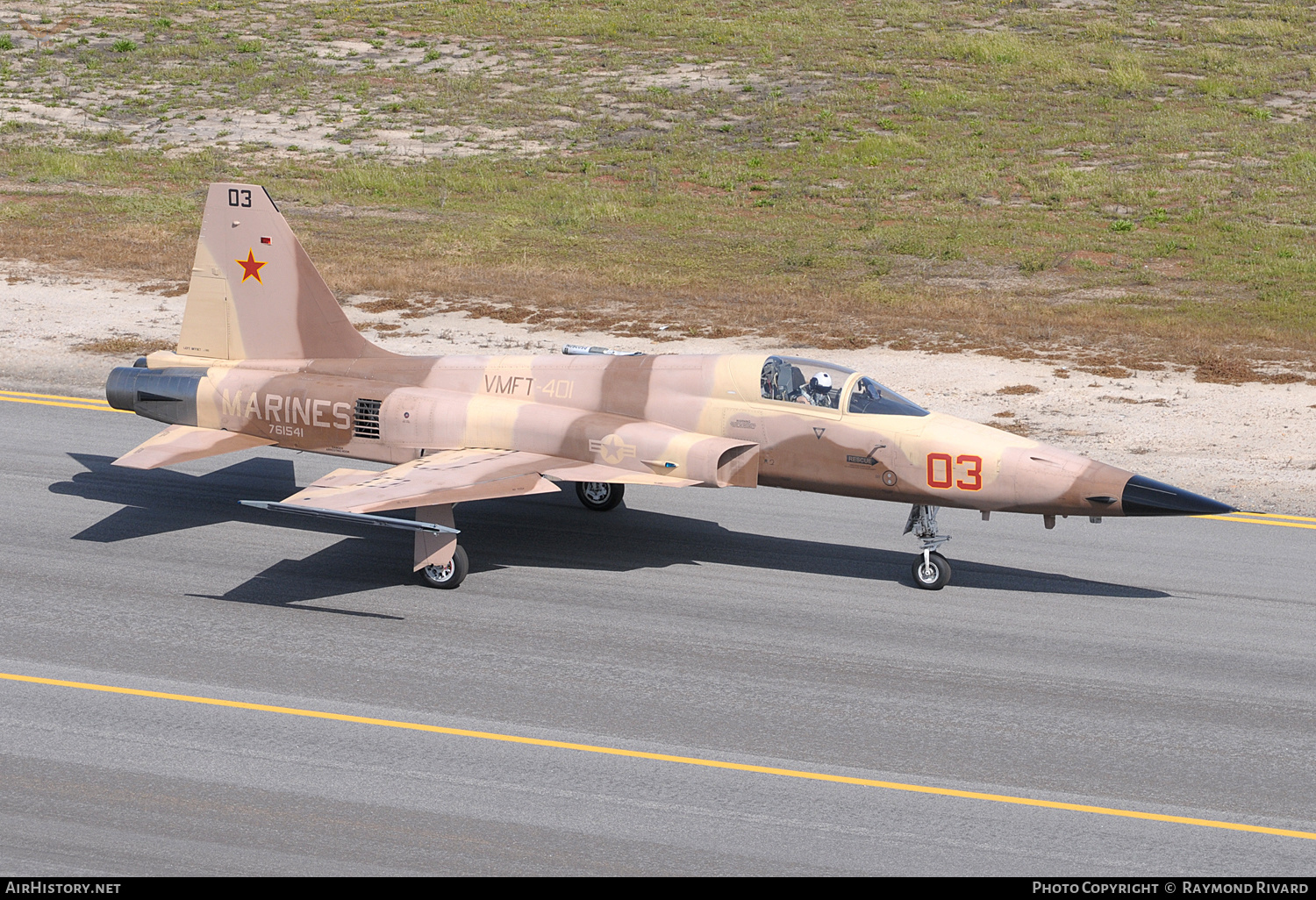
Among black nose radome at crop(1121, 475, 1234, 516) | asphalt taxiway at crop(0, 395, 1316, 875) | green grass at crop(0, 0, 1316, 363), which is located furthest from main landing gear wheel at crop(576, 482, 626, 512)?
green grass at crop(0, 0, 1316, 363)

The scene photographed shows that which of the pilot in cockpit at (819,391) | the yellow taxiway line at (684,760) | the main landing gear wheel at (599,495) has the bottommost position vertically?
the yellow taxiway line at (684,760)

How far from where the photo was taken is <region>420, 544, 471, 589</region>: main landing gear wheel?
48.9ft

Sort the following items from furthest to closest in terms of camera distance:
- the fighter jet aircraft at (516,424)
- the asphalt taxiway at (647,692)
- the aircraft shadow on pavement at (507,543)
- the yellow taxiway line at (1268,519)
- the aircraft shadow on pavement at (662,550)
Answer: the yellow taxiway line at (1268,519) < the aircraft shadow on pavement at (662,550) < the aircraft shadow on pavement at (507,543) < the fighter jet aircraft at (516,424) < the asphalt taxiway at (647,692)

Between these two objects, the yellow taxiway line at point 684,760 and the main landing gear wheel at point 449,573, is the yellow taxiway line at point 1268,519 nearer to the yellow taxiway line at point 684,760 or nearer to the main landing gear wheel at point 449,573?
the yellow taxiway line at point 684,760

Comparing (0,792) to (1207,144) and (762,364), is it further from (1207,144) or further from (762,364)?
(1207,144)

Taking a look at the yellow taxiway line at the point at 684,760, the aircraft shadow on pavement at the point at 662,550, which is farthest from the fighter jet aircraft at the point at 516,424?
the yellow taxiway line at the point at 684,760

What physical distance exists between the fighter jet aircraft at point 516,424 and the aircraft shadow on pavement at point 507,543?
2.44ft

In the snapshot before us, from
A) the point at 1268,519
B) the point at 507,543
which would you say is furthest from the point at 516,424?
the point at 1268,519

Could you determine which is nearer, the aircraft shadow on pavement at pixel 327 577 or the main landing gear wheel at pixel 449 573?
the aircraft shadow on pavement at pixel 327 577

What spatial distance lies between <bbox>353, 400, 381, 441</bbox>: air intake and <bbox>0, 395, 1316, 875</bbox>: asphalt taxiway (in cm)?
148


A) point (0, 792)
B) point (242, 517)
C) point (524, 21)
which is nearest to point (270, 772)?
point (0, 792)

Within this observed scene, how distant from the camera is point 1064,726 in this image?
39.8 ft

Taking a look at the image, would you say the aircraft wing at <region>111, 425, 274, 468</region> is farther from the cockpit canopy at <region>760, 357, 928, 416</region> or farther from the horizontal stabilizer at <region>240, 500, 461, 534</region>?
the cockpit canopy at <region>760, 357, 928, 416</region>

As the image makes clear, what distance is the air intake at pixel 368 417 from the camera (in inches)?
645
